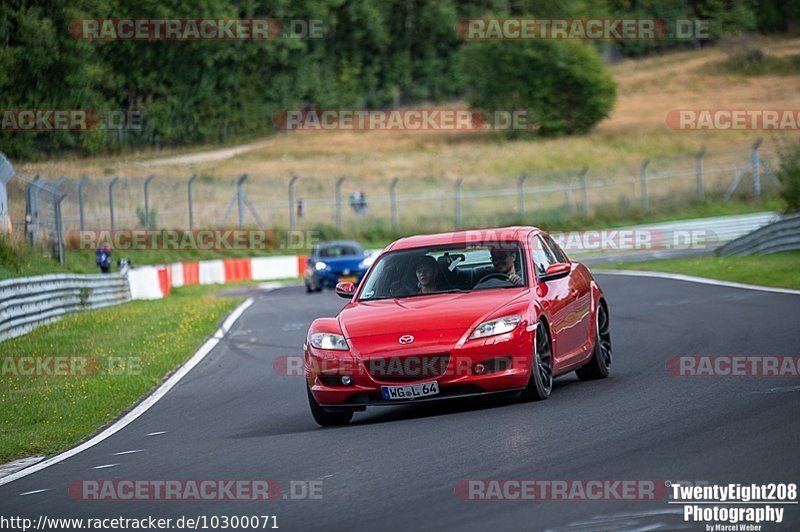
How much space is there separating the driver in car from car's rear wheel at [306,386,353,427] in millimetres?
1722

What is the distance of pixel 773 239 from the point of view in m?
29.8

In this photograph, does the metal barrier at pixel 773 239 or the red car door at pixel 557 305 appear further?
the metal barrier at pixel 773 239

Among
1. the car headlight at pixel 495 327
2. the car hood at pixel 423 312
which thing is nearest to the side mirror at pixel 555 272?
the car hood at pixel 423 312

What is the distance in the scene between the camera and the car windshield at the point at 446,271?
11.3 meters

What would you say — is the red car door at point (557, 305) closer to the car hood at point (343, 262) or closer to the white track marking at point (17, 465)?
the white track marking at point (17, 465)

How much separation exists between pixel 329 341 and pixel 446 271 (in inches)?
53.3

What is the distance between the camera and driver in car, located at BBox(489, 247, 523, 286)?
11312 mm

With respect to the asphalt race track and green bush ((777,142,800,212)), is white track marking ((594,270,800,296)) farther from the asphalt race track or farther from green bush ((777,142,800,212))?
the asphalt race track

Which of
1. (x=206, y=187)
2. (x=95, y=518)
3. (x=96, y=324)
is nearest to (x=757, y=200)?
(x=206, y=187)

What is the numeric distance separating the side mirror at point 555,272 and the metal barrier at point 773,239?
18.5 m

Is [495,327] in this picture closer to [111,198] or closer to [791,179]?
[791,179]

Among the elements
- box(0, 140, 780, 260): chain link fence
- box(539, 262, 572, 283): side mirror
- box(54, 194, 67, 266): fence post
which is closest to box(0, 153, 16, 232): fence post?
box(54, 194, 67, 266): fence post

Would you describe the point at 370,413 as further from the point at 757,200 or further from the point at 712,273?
the point at 757,200

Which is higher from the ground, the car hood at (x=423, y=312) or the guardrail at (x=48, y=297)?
the car hood at (x=423, y=312)
